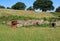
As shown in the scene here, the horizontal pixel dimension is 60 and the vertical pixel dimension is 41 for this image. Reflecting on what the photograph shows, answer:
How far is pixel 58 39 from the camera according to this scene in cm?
1188

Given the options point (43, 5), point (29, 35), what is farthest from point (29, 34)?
point (43, 5)

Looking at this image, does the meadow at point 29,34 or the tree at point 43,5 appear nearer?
the meadow at point 29,34

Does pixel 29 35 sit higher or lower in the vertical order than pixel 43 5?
higher

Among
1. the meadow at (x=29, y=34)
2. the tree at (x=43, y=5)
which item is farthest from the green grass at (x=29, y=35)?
the tree at (x=43, y=5)

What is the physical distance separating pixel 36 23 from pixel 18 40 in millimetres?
13753

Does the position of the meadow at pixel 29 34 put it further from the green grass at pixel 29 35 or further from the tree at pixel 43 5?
the tree at pixel 43 5

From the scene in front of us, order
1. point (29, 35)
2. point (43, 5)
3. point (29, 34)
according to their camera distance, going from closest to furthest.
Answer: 1. point (29, 35)
2. point (29, 34)
3. point (43, 5)

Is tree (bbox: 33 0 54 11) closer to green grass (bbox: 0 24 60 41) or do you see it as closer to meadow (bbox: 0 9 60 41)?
meadow (bbox: 0 9 60 41)

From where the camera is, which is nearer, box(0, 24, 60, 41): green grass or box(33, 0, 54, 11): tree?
box(0, 24, 60, 41): green grass

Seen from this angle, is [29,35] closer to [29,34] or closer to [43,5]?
[29,34]

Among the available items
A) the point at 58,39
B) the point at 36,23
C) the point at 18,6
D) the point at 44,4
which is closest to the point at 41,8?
the point at 44,4

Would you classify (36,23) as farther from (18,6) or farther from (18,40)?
(18,6)

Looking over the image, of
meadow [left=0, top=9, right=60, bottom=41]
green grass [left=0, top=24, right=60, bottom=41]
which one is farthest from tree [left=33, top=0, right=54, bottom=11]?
green grass [left=0, top=24, right=60, bottom=41]

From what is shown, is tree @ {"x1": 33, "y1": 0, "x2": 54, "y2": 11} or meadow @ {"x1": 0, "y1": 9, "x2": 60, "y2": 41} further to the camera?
tree @ {"x1": 33, "y1": 0, "x2": 54, "y2": 11}
